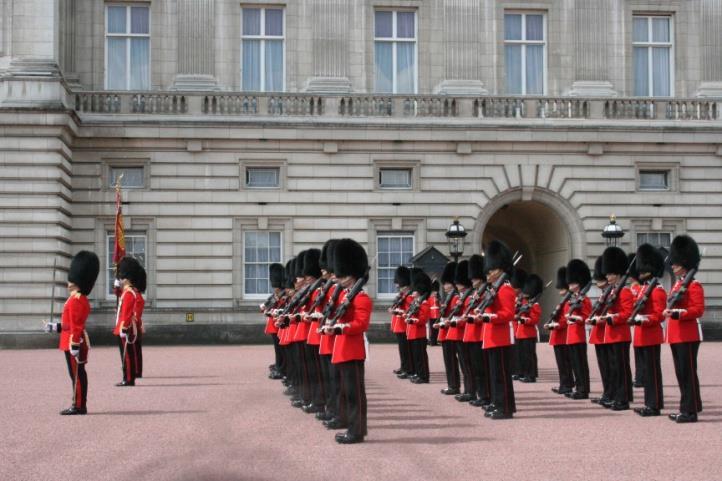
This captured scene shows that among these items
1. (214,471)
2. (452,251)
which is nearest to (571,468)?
(214,471)

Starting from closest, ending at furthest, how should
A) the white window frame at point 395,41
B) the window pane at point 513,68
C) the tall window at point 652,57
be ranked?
the white window frame at point 395,41 → the window pane at point 513,68 → the tall window at point 652,57

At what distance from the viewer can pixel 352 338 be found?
1012 centimetres

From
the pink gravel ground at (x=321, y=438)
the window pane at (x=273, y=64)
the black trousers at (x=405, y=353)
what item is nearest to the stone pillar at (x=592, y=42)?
the window pane at (x=273, y=64)

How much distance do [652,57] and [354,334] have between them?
2000 cm

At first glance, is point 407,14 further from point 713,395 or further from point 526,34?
point 713,395

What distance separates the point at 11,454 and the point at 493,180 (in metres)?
19.0

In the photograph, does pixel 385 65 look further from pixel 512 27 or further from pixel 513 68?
pixel 512 27

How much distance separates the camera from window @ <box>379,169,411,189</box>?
27.0 meters

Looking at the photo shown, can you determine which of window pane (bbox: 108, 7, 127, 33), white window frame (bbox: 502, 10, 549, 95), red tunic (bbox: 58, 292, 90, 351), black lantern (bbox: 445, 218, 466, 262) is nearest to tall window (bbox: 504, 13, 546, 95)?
white window frame (bbox: 502, 10, 549, 95)

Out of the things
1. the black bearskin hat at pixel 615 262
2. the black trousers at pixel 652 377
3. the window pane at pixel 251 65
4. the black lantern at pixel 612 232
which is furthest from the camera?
the window pane at pixel 251 65

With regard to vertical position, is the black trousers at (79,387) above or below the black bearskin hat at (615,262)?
below

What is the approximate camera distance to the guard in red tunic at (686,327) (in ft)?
36.2

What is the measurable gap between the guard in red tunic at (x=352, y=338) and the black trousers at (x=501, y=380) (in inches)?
75.1

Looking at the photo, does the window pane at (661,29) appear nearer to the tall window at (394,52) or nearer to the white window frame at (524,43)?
the white window frame at (524,43)
